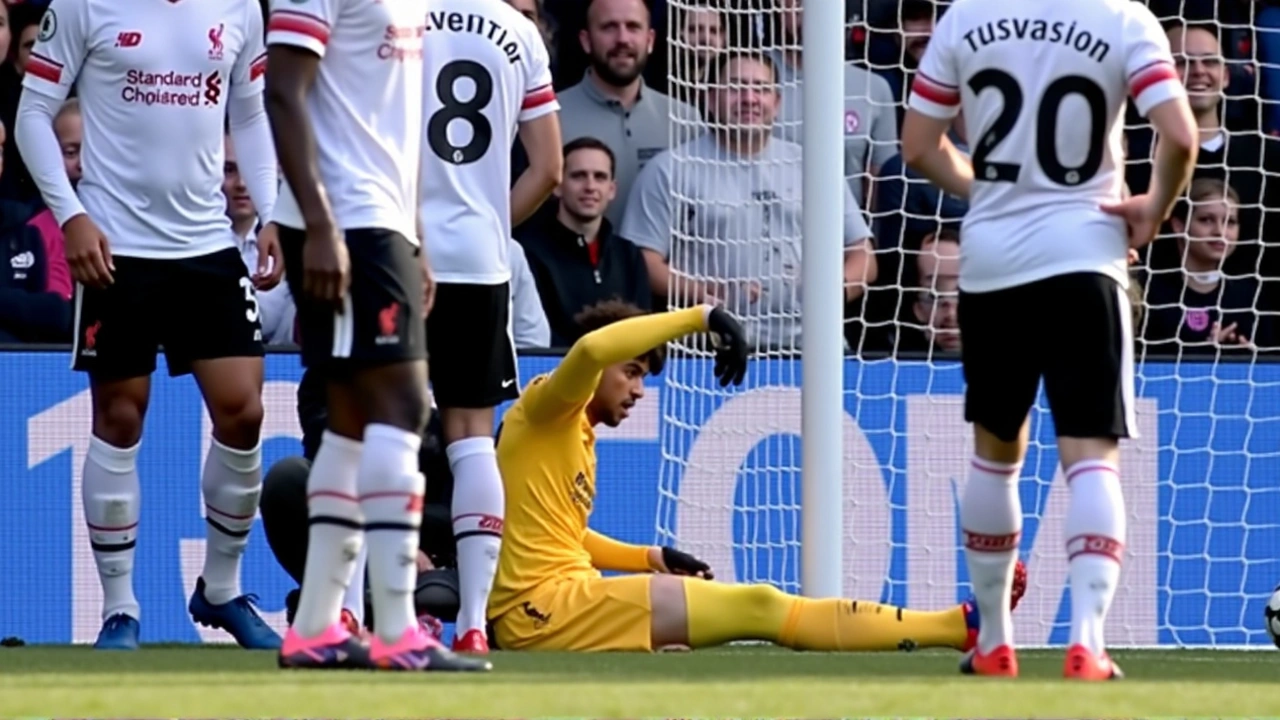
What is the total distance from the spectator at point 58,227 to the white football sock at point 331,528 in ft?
12.2

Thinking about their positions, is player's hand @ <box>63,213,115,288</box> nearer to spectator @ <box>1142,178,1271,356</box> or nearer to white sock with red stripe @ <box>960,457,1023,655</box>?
white sock with red stripe @ <box>960,457,1023,655</box>

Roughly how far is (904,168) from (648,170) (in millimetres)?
937

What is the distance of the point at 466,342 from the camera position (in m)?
6.98

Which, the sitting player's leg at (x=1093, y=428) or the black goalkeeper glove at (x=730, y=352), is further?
the black goalkeeper glove at (x=730, y=352)

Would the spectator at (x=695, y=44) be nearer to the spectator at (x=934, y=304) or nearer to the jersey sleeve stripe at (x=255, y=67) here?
the spectator at (x=934, y=304)

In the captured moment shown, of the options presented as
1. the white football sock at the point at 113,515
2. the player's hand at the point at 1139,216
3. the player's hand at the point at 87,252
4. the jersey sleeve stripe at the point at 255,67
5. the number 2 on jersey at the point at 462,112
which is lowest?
the white football sock at the point at 113,515

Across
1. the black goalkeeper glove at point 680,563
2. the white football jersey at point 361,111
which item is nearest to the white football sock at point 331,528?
the white football jersey at point 361,111

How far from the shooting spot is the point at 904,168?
973 cm

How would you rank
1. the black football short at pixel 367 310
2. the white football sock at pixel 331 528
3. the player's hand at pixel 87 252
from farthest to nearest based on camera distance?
the player's hand at pixel 87 252
the white football sock at pixel 331 528
the black football short at pixel 367 310

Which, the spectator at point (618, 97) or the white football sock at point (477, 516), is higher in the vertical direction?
the spectator at point (618, 97)

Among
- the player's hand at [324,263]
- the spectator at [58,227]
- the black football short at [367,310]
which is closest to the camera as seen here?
the player's hand at [324,263]

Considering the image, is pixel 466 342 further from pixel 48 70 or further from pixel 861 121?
pixel 861 121

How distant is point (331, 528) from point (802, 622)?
2112 mm

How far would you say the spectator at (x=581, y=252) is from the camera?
9.52m
